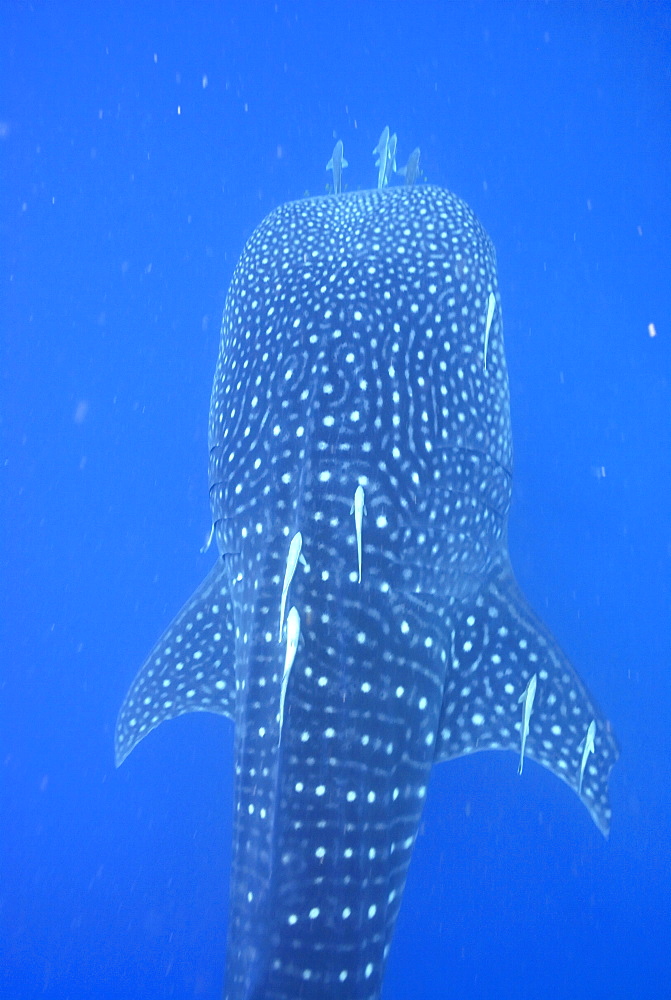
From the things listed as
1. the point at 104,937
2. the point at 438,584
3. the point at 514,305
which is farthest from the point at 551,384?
the point at 104,937

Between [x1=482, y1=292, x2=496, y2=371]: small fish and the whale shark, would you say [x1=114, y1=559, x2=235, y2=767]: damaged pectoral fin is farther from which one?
[x1=482, y1=292, x2=496, y2=371]: small fish

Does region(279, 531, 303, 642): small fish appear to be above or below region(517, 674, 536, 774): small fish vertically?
above

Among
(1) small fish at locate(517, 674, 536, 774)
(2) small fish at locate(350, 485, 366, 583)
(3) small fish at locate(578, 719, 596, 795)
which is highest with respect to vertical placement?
(2) small fish at locate(350, 485, 366, 583)

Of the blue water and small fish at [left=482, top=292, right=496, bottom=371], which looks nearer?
small fish at [left=482, top=292, right=496, bottom=371]

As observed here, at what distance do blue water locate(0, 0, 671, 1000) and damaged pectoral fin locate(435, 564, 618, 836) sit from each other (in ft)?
5.60

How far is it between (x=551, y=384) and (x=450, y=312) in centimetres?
225

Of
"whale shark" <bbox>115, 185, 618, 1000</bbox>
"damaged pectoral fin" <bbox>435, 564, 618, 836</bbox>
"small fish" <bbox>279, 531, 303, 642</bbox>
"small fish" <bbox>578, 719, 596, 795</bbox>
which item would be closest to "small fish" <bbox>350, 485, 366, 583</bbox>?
"whale shark" <bbox>115, 185, 618, 1000</bbox>

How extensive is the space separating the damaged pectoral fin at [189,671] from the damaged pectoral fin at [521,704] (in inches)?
32.0

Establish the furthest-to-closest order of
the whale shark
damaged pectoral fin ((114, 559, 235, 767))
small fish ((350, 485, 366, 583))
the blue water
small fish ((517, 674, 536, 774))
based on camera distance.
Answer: the blue water < damaged pectoral fin ((114, 559, 235, 767)) < small fish ((517, 674, 536, 774)) < small fish ((350, 485, 366, 583)) < the whale shark

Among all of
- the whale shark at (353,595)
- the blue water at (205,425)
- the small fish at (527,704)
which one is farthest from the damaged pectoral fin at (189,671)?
the blue water at (205,425)

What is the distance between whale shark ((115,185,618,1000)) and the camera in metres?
1.87

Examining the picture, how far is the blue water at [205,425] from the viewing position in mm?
4035

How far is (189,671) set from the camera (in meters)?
2.62

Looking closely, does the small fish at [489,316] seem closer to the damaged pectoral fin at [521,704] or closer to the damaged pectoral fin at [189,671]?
the damaged pectoral fin at [521,704]
